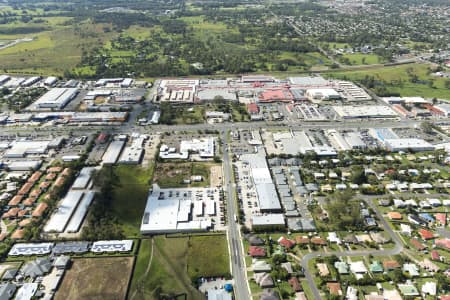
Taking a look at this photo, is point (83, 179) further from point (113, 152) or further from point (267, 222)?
point (267, 222)

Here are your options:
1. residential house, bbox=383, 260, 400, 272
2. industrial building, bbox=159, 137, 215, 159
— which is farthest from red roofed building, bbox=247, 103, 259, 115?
residential house, bbox=383, 260, 400, 272

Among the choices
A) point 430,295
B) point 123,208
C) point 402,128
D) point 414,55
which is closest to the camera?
point 430,295

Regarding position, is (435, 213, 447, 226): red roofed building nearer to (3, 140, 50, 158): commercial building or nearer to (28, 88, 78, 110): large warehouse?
(3, 140, 50, 158): commercial building

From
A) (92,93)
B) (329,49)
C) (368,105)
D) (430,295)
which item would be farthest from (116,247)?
(329,49)

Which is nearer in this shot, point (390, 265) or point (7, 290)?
point (7, 290)

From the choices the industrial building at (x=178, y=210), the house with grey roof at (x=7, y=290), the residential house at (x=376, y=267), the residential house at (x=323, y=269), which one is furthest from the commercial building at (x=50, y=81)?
the residential house at (x=376, y=267)

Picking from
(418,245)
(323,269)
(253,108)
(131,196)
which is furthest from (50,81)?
(418,245)

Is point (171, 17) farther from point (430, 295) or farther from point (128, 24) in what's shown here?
point (430, 295)
